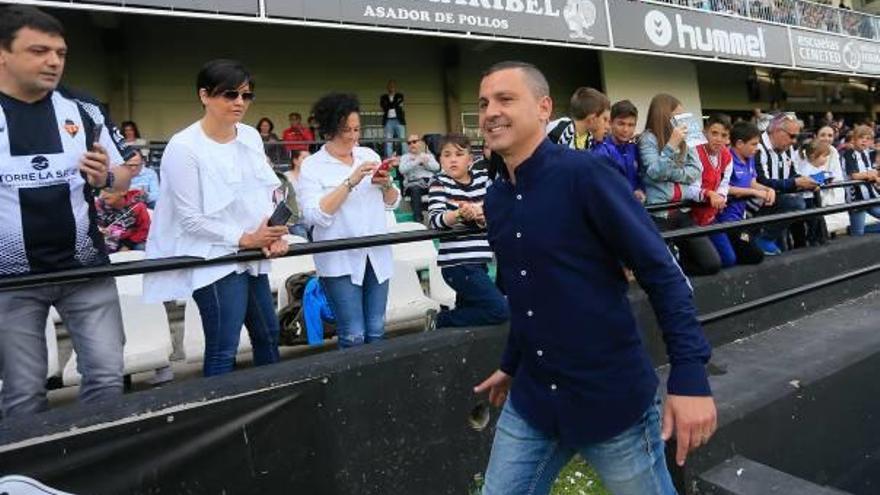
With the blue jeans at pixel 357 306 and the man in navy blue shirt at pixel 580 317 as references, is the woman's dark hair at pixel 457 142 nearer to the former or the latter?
the blue jeans at pixel 357 306

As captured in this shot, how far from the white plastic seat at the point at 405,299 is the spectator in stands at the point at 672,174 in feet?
6.37

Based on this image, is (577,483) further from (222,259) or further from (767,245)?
(767,245)

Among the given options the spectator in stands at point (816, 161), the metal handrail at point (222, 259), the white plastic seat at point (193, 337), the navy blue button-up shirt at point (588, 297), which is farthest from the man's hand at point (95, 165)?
the spectator in stands at point (816, 161)

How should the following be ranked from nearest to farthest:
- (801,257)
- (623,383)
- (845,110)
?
(623,383)
(801,257)
(845,110)

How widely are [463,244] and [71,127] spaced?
6.23 feet

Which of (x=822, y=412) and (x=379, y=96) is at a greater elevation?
(x=379, y=96)

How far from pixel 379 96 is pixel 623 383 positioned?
12447mm

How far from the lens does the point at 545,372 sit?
1923 millimetres

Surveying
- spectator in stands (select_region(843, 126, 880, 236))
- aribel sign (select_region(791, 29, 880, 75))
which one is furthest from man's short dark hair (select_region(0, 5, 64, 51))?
aribel sign (select_region(791, 29, 880, 75))

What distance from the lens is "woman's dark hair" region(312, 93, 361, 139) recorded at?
3.54 m

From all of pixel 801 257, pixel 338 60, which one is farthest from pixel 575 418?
pixel 338 60

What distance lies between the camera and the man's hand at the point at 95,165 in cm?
246

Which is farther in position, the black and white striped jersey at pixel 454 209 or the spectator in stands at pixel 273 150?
the spectator in stands at pixel 273 150

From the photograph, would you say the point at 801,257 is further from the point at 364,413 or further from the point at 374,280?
the point at 364,413
